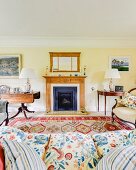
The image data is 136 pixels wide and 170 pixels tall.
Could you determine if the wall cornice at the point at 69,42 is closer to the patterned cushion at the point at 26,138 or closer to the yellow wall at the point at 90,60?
the yellow wall at the point at 90,60

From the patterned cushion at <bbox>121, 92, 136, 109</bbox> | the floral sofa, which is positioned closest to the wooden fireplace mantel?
the patterned cushion at <bbox>121, 92, 136, 109</bbox>

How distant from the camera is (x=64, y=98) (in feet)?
15.6

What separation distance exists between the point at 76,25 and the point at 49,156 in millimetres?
3108

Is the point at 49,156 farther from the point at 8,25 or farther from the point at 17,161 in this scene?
the point at 8,25

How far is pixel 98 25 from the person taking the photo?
3484 mm

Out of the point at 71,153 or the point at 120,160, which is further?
the point at 71,153

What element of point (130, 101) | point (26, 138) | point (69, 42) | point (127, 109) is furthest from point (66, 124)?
point (69, 42)

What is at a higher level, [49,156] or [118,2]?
Result: [118,2]

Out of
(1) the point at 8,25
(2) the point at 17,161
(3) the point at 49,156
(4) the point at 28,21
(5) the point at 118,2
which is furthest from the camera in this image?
(1) the point at 8,25

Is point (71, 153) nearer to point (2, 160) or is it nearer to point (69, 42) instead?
point (2, 160)

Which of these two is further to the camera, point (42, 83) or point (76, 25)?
point (42, 83)

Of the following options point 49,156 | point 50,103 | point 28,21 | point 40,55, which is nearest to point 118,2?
point 28,21

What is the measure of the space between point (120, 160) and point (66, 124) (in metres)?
2.63

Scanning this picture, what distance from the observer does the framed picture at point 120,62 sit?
4.69m
